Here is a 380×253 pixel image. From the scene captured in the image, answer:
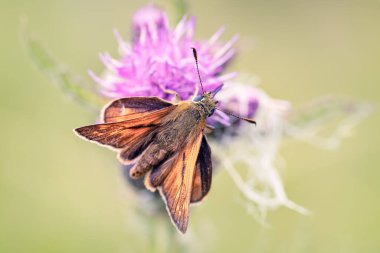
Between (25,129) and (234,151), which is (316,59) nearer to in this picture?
(25,129)

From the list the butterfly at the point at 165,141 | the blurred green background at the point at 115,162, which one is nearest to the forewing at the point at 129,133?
the butterfly at the point at 165,141

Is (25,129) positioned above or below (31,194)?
above

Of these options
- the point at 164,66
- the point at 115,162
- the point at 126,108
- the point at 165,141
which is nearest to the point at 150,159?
the point at 165,141

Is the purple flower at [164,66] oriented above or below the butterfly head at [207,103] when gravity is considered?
above

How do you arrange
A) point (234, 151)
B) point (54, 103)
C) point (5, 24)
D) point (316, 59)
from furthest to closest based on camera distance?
1. point (316, 59)
2. point (5, 24)
3. point (54, 103)
4. point (234, 151)

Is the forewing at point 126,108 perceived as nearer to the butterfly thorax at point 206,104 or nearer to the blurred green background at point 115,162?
the butterfly thorax at point 206,104

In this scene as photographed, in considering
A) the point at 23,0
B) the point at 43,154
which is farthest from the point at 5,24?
the point at 43,154

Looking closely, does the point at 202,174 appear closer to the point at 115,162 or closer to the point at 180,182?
the point at 180,182
